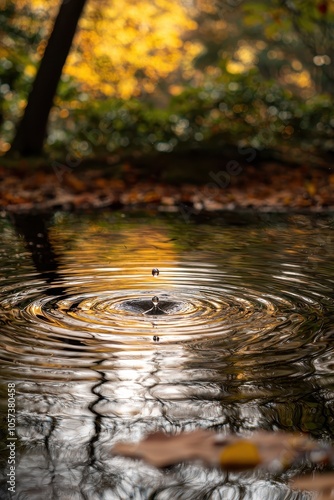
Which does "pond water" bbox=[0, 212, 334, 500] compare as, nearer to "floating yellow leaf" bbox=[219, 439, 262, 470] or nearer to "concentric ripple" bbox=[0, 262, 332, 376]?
"concentric ripple" bbox=[0, 262, 332, 376]

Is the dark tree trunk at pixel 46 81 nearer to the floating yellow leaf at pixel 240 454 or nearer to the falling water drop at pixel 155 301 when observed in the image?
the falling water drop at pixel 155 301

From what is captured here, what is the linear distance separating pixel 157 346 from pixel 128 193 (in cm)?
807

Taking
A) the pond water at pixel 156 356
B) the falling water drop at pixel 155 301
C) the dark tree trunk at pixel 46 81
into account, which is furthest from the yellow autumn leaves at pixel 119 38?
the falling water drop at pixel 155 301

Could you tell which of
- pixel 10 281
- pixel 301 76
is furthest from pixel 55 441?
pixel 301 76

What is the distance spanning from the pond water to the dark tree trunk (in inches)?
275

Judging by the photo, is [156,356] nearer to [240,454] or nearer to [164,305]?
[164,305]

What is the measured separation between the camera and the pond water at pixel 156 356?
2465mm

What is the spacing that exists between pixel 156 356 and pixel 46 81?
10781 mm

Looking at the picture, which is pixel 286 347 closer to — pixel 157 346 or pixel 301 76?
pixel 157 346

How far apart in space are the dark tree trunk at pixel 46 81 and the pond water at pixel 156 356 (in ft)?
22.9

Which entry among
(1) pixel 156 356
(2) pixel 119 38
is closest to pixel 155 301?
(1) pixel 156 356

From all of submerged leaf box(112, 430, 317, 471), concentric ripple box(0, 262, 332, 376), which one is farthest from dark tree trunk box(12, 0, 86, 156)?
submerged leaf box(112, 430, 317, 471)

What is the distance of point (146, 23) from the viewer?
2900 centimetres

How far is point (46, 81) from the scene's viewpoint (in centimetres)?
1393
